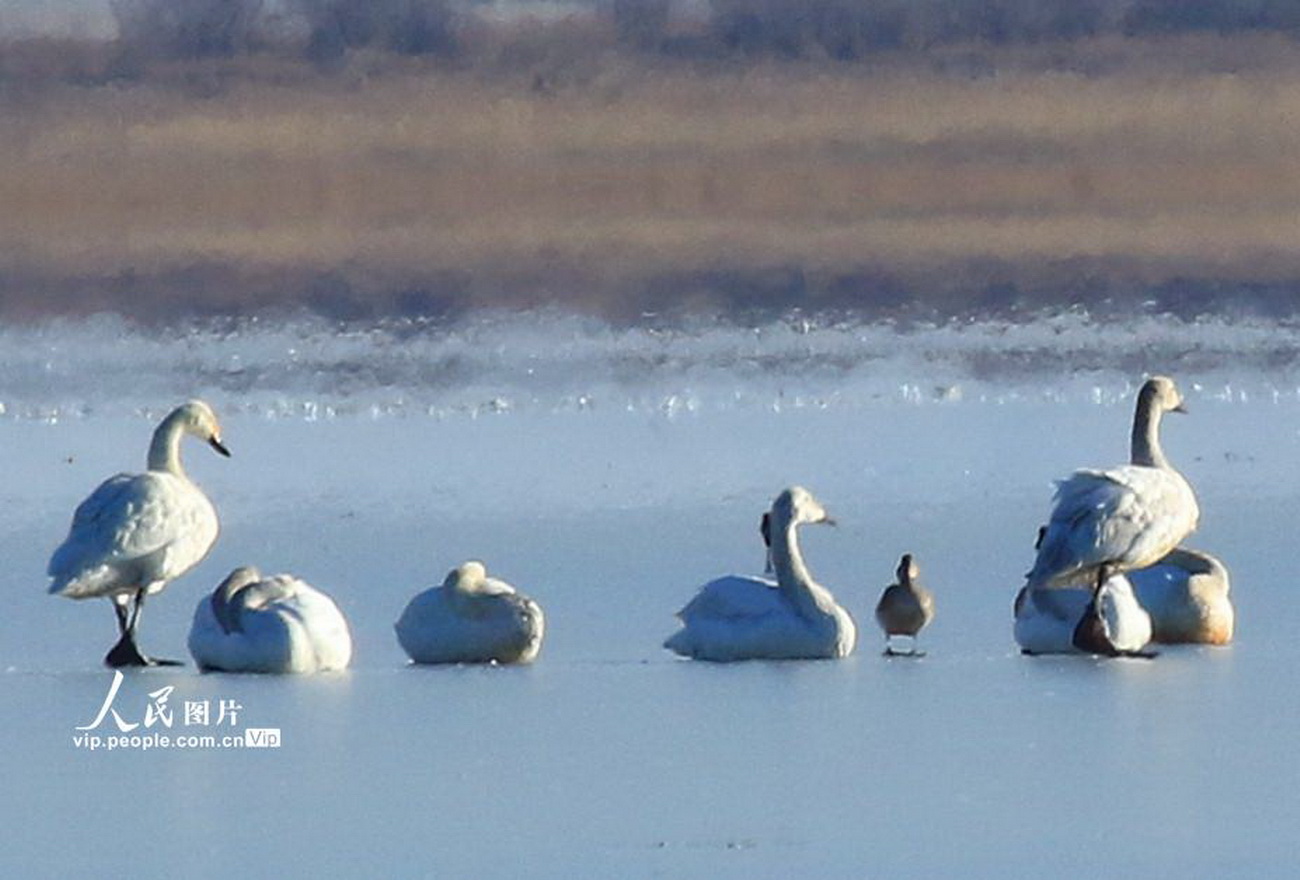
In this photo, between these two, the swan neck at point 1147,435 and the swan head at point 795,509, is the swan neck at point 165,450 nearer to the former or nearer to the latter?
the swan head at point 795,509

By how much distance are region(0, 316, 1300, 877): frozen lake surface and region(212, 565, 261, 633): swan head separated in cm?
16

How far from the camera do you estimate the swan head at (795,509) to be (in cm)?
1104

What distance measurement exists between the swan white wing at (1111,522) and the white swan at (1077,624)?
8 cm

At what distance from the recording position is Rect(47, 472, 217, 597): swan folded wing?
1045 centimetres

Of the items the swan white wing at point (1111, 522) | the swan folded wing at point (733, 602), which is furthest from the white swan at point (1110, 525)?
the swan folded wing at point (733, 602)

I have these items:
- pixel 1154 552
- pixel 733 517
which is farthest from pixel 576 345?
pixel 1154 552

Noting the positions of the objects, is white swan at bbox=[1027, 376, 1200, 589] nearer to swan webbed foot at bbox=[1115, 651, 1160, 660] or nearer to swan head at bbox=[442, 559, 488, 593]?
swan webbed foot at bbox=[1115, 651, 1160, 660]

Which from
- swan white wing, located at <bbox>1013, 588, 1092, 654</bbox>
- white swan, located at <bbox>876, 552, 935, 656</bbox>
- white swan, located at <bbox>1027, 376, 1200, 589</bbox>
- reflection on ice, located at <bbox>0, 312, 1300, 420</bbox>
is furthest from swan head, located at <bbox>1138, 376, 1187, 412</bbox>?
reflection on ice, located at <bbox>0, 312, 1300, 420</bbox>

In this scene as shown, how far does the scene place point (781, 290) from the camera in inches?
961

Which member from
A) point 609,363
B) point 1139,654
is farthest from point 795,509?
point 609,363

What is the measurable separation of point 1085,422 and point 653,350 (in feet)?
16.2

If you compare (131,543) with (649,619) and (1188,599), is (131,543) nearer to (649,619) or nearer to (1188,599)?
(649,619)

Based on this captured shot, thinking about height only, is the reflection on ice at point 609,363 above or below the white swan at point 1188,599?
above

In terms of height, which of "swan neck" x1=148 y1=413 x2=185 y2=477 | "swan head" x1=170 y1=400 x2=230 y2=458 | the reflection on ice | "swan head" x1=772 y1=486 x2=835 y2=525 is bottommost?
"swan head" x1=772 y1=486 x2=835 y2=525
